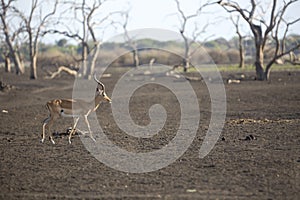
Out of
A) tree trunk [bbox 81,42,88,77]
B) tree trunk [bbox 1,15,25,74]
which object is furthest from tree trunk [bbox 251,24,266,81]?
tree trunk [bbox 1,15,25,74]

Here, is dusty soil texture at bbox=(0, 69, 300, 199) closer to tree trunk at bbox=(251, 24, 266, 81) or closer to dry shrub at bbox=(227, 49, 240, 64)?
tree trunk at bbox=(251, 24, 266, 81)

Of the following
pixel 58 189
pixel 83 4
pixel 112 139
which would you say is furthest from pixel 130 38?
pixel 58 189

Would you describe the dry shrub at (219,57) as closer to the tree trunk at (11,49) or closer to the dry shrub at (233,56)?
the dry shrub at (233,56)

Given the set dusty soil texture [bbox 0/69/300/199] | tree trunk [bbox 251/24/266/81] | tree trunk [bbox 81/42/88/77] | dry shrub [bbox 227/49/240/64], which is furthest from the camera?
dry shrub [bbox 227/49/240/64]

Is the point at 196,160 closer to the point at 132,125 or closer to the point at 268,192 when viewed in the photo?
the point at 268,192

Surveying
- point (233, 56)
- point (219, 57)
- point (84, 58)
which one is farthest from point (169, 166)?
point (233, 56)

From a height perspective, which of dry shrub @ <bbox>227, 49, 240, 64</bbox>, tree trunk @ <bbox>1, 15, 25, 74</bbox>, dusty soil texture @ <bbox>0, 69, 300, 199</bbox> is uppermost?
tree trunk @ <bbox>1, 15, 25, 74</bbox>

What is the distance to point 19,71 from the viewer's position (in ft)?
171

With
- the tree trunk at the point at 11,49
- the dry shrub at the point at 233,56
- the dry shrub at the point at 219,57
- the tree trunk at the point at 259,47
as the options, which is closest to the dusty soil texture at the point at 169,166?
the tree trunk at the point at 259,47

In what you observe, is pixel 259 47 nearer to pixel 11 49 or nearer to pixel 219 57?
pixel 11 49

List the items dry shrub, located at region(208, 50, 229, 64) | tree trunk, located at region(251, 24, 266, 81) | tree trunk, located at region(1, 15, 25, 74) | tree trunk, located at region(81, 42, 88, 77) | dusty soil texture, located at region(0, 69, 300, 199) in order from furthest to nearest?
dry shrub, located at region(208, 50, 229, 64)
tree trunk, located at region(81, 42, 88, 77)
tree trunk, located at region(1, 15, 25, 74)
tree trunk, located at region(251, 24, 266, 81)
dusty soil texture, located at region(0, 69, 300, 199)

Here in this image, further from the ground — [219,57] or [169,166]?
[219,57]

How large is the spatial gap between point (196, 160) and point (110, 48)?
247ft

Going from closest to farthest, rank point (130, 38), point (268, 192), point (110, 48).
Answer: point (268, 192)
point (130, 38)
point (110, 48)
